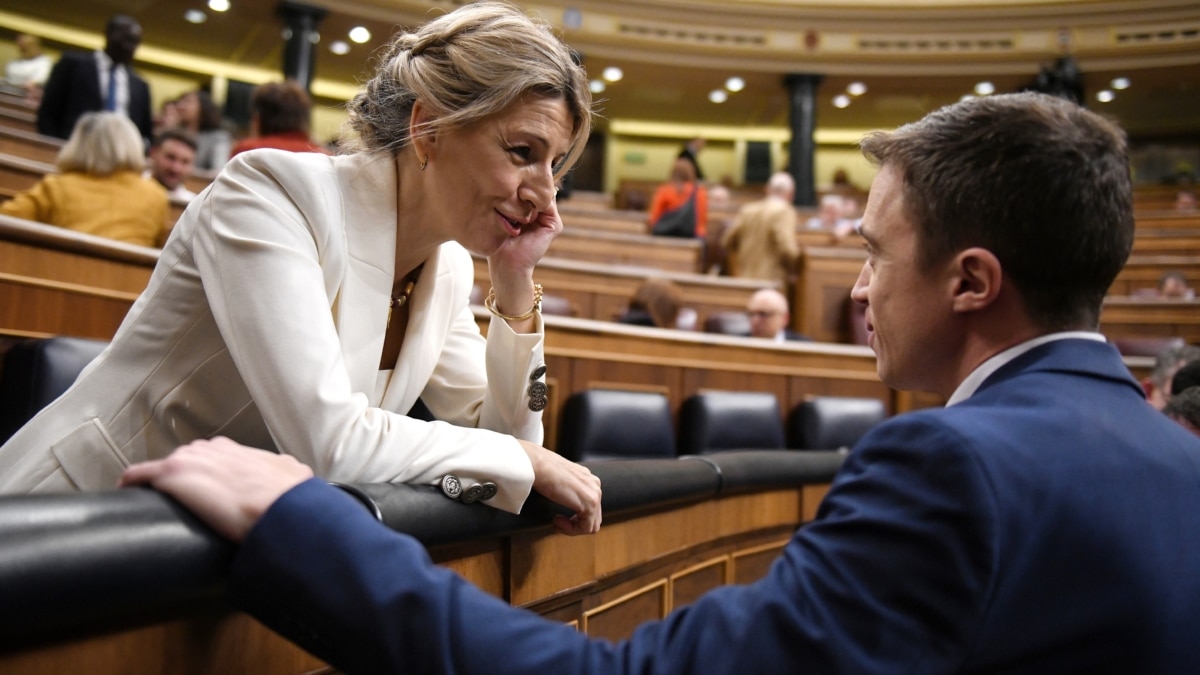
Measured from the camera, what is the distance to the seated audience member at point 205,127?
13.8 ft

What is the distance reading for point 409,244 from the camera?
972 mm

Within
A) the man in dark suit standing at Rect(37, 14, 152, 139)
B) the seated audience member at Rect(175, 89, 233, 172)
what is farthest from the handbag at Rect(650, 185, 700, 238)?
the man in dark suit standing at Rect(37, 14, 152, 139)

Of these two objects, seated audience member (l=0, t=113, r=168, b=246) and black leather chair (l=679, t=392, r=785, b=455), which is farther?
black leather chair (l=679, t=392, r=785, b=455)

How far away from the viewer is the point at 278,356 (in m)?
0.74

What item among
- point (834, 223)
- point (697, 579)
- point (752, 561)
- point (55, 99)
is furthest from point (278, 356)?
point (834, 223)

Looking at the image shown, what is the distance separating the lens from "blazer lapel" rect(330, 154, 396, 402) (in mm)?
878

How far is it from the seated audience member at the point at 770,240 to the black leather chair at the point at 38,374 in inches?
157

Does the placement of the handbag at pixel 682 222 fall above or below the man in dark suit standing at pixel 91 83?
below

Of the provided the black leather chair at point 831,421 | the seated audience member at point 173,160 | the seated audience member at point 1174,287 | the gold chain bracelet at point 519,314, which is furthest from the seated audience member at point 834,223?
the gold chain bracelet at point 519,314

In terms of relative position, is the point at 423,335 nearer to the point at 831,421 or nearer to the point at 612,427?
the point at 612,427

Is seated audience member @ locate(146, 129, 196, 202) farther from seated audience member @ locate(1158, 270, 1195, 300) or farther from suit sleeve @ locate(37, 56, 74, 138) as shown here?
seated audience member @ locate(1158, 270, 1195, 300)

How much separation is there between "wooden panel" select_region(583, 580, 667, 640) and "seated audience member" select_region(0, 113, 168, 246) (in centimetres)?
171

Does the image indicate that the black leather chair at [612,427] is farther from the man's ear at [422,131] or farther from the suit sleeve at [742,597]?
the suit sleeve at [742,597]

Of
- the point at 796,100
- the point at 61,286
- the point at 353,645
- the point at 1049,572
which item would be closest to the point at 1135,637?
the point at 1049,572
